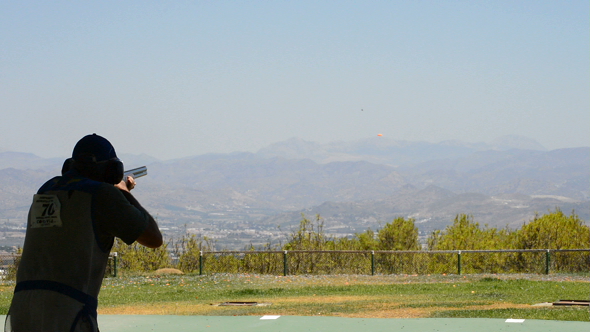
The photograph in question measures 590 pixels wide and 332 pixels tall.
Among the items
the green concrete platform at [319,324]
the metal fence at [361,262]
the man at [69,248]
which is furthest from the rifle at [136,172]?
the metal fence at [361,262]

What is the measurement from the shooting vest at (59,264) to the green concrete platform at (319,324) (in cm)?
655

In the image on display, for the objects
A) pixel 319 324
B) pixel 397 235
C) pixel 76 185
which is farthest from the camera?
pixel 397 235

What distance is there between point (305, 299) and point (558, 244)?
686 inches

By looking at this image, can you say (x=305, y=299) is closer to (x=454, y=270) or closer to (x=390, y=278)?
(x=390, y=278)

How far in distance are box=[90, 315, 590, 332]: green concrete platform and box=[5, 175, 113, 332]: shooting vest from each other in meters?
6.55

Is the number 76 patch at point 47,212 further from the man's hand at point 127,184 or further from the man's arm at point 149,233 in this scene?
the man's hand at point 127,184

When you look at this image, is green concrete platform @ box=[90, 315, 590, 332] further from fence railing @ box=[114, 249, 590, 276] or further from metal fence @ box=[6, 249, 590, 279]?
fence railing @ box=[114, 249, 590, 276]

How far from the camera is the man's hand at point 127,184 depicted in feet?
15.3

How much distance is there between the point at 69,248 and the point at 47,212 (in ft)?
0.72

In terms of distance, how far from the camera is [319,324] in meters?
11.1

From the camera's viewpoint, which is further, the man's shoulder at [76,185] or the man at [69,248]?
the man's shoulder at [76,185]

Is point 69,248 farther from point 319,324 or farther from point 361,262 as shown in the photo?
point 361,262

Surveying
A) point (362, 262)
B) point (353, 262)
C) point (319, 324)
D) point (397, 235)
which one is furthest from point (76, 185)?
point (397, 235)

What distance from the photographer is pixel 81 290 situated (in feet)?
13.7
